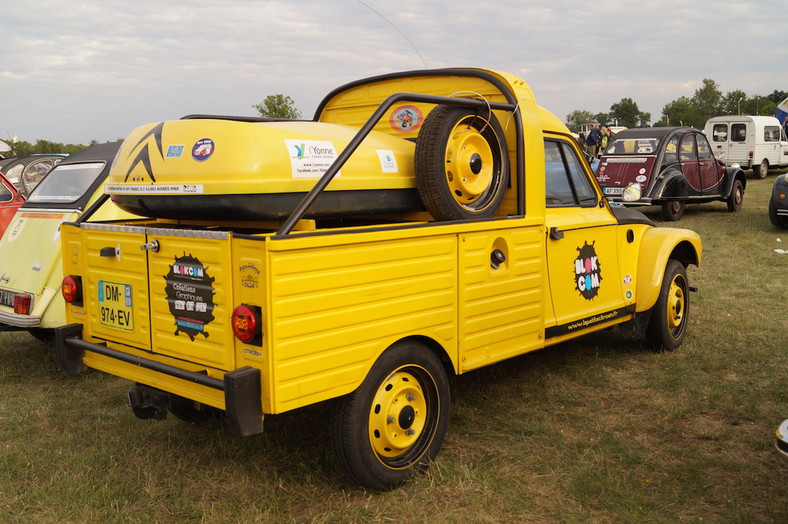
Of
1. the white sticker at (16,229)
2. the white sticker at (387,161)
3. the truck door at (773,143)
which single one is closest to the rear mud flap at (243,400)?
the white sticker at (387,161)

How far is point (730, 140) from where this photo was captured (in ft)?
77.0

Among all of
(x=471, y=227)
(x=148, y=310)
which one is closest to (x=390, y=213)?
(x=471, y=227)

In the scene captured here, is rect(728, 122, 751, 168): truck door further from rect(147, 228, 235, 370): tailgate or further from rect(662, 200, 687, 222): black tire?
rect(147, 228, 235, 370): tailgate

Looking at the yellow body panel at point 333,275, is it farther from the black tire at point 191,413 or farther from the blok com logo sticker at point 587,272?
the black tire at point 191,413

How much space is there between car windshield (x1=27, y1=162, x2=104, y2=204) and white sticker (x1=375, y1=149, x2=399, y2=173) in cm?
363

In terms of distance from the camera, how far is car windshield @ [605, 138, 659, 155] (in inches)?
560

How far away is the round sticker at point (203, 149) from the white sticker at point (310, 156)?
1.20 ft

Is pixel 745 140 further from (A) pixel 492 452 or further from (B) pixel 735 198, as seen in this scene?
(A) pixel 492 452

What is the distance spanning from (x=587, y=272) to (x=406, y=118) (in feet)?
5.59

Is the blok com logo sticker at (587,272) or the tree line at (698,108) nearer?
the blok com logo sticker at (587,272)

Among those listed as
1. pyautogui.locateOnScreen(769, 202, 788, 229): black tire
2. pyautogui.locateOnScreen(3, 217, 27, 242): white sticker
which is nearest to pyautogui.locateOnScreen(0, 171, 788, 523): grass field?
pyautogui.locateOnScreen(3, 217, 27, 242): white sticker

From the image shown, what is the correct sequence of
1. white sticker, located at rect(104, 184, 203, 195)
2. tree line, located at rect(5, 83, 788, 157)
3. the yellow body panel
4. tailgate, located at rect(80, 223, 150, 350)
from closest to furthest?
the yellow body panel, white sticker, located at rect(104, 184, 203, 195), tailgate, located at rect(80, 223, 150, 350), tree line, located at rect(5, 83, 788, 157)

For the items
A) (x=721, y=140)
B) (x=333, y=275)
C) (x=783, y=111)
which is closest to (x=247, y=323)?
(x=333, y=275)

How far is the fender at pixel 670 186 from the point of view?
14.0 m
